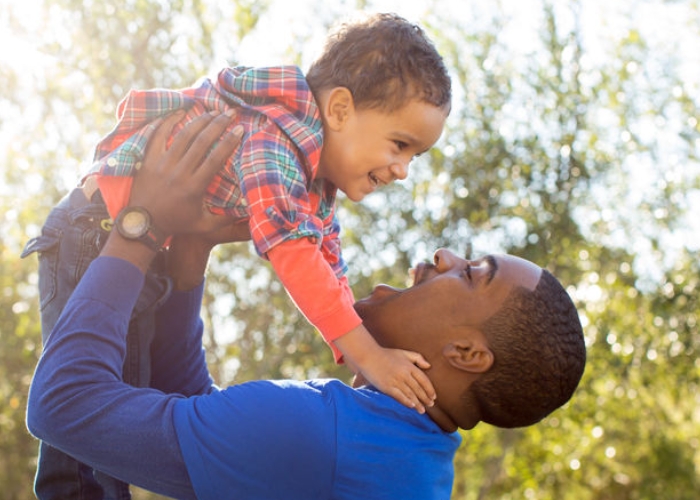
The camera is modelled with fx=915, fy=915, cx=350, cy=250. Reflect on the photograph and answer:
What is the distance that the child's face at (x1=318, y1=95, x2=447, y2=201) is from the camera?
269 centimetres

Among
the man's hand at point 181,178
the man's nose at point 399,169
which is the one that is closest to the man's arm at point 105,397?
the man's hand at point 181,178

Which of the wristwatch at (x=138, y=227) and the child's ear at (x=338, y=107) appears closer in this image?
the wristwatch at (x=138, y=227)

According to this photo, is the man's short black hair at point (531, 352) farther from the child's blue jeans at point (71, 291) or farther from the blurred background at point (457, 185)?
the blurred background at point (457, 185)

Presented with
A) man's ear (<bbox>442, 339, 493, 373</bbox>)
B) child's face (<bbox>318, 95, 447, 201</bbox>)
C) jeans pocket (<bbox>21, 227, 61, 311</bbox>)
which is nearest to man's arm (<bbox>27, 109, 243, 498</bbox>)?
jeans pocket (<bbox>21, 227, 61, 311</bbox>)

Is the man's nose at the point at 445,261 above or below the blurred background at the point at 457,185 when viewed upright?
above

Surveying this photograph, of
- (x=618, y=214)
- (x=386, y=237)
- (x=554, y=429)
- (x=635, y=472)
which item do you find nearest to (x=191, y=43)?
(x=386, y=237)

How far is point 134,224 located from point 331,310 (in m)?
0.53

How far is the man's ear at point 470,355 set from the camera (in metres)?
2.13

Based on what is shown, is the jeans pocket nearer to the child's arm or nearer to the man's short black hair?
the child's arm

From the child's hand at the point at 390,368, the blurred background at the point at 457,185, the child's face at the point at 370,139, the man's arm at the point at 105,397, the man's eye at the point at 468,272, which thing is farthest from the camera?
the blurred background at the point at 457,185

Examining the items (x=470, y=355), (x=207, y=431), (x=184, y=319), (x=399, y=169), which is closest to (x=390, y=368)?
(x=470, y=355)

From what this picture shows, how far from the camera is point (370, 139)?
2709mm

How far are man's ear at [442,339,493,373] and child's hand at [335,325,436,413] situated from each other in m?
0.07

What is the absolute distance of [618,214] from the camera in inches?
303
